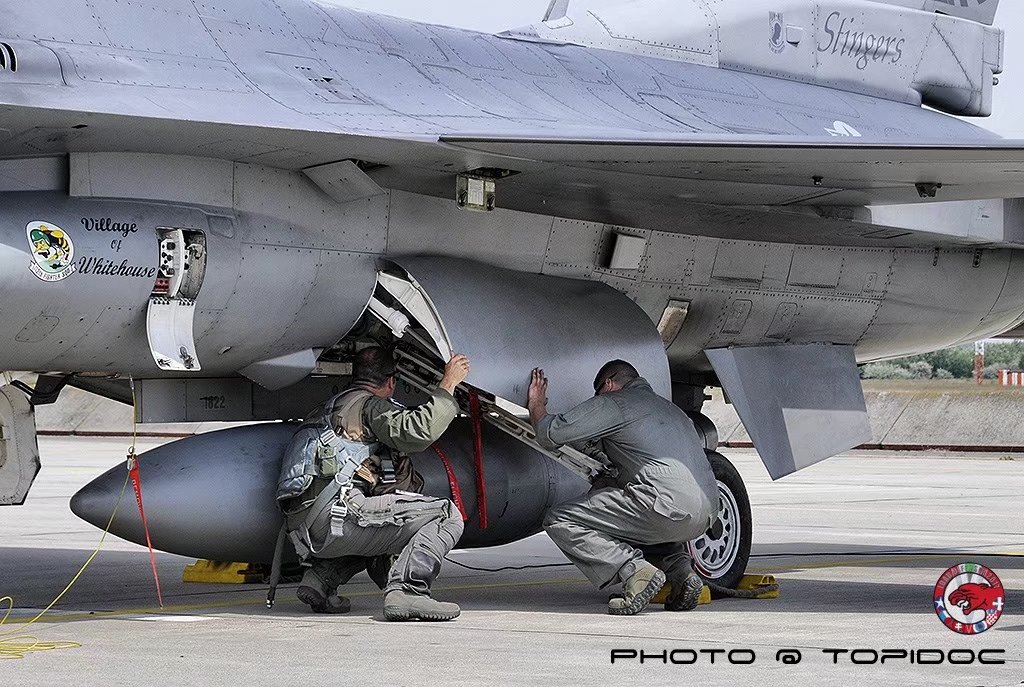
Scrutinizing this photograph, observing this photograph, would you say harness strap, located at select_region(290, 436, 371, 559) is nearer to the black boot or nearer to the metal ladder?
the black boot

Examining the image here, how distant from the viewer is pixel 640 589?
28.5ft

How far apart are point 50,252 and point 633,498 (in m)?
3.55

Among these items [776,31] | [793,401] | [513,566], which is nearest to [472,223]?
[793,401]

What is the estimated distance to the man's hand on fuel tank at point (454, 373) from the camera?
8734mm

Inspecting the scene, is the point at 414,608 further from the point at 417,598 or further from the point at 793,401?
the point at 793,401

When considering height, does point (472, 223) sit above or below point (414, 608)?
above

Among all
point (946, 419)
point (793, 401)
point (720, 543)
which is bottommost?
point (946, 419)

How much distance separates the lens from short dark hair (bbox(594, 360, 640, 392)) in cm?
920

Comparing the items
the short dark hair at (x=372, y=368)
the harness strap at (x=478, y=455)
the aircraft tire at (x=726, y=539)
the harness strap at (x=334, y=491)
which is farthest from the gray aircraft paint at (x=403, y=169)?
the aircraft tire at (x=726, y=539)

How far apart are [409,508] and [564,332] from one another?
173 cm

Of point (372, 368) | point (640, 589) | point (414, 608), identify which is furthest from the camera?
point (372, 368)

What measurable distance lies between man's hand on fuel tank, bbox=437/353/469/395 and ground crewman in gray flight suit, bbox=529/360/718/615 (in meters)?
0.60

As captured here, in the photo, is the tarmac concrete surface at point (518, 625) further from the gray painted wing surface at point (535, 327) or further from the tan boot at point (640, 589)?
the gray painted wing surface at point (535, 327)

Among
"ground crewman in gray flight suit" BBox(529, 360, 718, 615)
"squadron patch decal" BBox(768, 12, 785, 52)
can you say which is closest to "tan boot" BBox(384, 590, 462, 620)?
"ground crewman in gray flight suit" BBox(529, 360, 718, 615)
